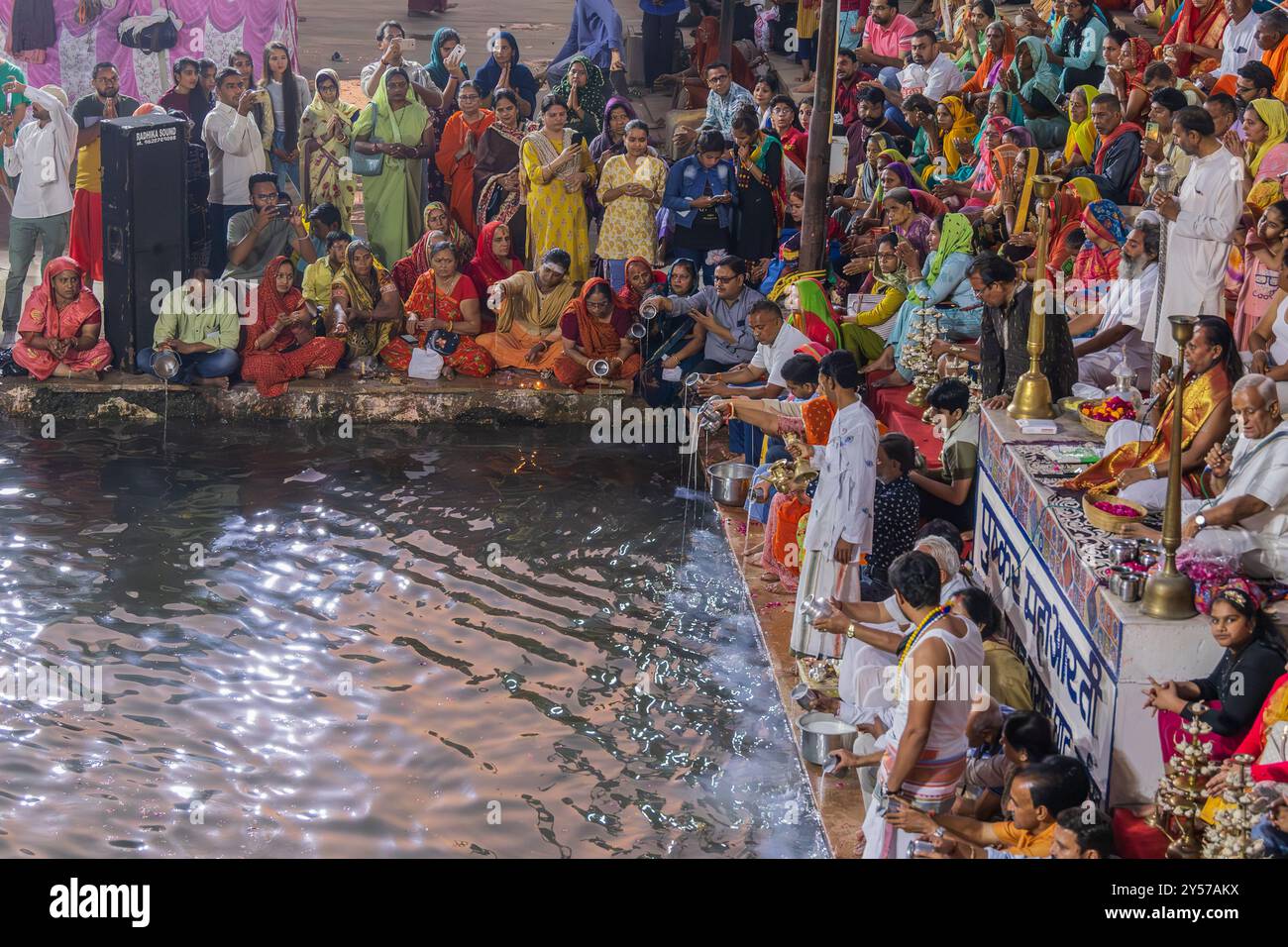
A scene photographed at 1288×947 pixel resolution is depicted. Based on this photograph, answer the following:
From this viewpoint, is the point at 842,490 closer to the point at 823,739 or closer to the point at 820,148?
the point at 823,739

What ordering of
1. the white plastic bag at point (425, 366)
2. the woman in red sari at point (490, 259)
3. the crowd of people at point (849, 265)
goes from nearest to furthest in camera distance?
the crowd of people at point (849, 265)
the white plastic bag at point (425, 366)
the woman in red sari at point (490, 259)

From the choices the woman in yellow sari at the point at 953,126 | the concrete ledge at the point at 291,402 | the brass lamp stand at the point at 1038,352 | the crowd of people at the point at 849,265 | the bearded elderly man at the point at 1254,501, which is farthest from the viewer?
the woman in yellow sari at the point at 953,126

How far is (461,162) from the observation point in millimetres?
12859

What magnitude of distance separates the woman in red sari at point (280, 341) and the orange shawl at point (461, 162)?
182cm

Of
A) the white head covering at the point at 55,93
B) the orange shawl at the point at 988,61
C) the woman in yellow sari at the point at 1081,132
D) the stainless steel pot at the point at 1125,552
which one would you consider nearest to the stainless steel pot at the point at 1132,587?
the stainless steel pot at the point at 1125,552

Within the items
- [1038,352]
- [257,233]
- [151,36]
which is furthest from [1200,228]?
[151,36]

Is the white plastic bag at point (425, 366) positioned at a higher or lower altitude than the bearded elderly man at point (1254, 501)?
lower

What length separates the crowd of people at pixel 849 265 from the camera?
6.12 m

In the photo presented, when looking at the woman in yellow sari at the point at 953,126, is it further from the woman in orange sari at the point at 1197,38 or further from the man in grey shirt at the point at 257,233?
the man in grey shirt at the point at 257,233

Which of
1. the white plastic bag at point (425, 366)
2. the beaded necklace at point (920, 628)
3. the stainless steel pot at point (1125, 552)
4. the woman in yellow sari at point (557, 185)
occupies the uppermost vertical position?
the woman in yellow sari at point (557, 185)

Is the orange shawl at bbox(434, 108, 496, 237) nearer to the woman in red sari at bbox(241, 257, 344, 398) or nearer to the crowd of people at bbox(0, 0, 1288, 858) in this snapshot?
the crowd of people at bbox(0, 0, 1288, 858)

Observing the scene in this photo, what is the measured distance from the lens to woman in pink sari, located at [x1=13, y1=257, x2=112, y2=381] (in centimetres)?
1141

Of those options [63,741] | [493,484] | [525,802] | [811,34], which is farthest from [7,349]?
[811,34]

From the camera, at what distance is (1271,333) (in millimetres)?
7945
